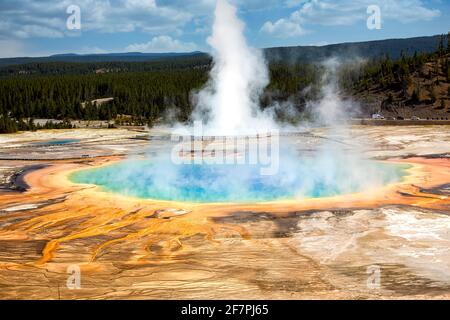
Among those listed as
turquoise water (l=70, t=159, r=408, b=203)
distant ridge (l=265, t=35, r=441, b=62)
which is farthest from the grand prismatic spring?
distant ridge (l=265, t=35, r=441, b=62)

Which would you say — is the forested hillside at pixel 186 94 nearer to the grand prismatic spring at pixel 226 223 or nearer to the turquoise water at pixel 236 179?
the grand prismatic spring at pixel 226 223

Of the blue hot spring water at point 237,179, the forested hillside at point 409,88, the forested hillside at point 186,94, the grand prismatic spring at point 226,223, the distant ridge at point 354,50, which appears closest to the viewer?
the grand prismatic spring at point 226,223

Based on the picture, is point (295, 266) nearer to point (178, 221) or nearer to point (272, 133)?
point (178, 221)

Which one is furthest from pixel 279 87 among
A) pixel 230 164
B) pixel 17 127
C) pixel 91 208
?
pixel 91 208

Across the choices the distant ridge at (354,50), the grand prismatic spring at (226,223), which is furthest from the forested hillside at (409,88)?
the distant ridge at (354,50)

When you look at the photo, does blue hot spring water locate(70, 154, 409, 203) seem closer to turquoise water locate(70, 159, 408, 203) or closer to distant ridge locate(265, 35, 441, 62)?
turquoise water locate(70, 159, 408, 203)

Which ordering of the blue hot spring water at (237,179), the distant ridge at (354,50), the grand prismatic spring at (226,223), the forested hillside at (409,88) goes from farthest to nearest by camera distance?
the distant ridge at (354,50) < the forested hillside at (409,88) < the blue hot spring water at (237,179) < the grand prismatic spring at (226,223)

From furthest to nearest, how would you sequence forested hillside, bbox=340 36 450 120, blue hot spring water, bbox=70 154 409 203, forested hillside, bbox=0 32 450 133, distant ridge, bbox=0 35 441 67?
1. distant ridge, bbox=0 35 441 67
2. forested hillside, bbox=0 32 450 133
3. forested hillside, bbox=340 36 450 120
4. blue hot spring water, bbox=70 154 409 203
